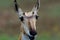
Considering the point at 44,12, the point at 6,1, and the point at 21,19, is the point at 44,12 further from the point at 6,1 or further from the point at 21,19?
the point at 21,19

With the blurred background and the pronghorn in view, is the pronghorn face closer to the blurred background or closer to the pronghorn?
the pronghorn

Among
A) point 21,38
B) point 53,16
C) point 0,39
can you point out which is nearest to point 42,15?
point 53,16

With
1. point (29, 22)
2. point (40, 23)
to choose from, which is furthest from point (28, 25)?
point (40, 23)

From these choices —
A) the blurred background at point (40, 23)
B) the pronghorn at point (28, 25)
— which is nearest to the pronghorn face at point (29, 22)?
the pronghorn at point (28, 25)

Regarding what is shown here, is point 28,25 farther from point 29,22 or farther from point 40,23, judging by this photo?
point 40,23

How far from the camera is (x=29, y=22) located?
9391 mm

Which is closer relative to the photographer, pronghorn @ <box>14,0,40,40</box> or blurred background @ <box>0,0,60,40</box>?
pronghorn @ <box>14,0,40,40</box>

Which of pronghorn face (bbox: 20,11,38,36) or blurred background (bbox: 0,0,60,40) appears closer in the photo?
pronghorn face (bbox: 20,11,38,36)

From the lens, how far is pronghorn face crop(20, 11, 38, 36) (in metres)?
9.27

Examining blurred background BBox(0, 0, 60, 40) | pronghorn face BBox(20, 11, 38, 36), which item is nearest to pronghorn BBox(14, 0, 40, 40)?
pronghorn face BBox(20, 11, 38, 36)

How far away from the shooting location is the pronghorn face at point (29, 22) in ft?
30.4

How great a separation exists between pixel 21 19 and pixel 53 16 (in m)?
12.2

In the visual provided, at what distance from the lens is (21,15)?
31.8ft

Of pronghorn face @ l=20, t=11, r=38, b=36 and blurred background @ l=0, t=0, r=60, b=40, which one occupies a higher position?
pronghorn face @ l=20, t=11, r=38, b=36
